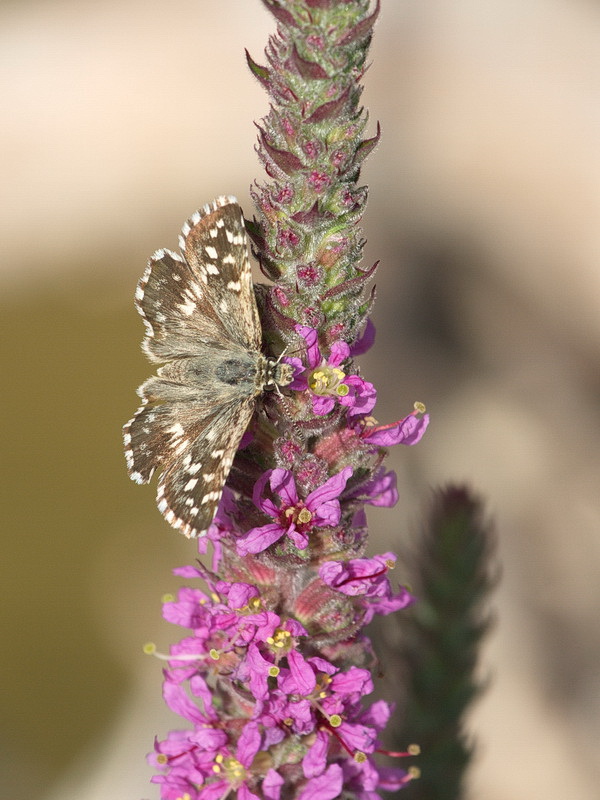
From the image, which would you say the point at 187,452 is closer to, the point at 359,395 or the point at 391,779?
the point at 359,395

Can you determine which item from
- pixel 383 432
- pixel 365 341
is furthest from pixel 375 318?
pixel 383 432

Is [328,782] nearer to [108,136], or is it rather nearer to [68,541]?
[68,541]

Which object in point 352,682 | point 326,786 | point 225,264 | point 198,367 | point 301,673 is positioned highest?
point 225,264

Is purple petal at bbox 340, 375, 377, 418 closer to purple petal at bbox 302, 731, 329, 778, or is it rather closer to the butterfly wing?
the butterfly wing

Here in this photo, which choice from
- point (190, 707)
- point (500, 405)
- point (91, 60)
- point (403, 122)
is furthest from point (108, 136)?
point (190, 707)

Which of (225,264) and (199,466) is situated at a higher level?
(225,264)

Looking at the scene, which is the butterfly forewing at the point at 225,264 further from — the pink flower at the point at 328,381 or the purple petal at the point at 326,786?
the purple petal at the point at 326,786

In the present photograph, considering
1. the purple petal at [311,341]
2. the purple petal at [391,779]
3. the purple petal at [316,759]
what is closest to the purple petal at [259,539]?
the purple petal at [311,341]
